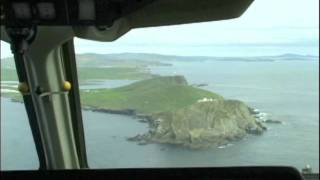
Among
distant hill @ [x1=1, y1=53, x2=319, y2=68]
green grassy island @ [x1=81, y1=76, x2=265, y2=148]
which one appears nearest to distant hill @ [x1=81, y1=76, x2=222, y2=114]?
green grassy island @ [x1=81, y1=76, x2=265, y2=148]

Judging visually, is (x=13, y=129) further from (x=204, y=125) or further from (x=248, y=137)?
(x=248, y=137)

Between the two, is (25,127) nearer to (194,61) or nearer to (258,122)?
(194,61)

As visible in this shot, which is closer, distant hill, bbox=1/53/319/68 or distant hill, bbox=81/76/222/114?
distant hill, bbox=1/53/319/68

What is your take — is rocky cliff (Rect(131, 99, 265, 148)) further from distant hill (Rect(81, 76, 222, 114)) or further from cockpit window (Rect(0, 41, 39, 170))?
cockpit window (Rect(0, 41, 39, 170))

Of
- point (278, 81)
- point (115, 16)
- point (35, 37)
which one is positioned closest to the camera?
point (115, 16)

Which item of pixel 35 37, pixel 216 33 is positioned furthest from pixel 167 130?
pixel 35 37

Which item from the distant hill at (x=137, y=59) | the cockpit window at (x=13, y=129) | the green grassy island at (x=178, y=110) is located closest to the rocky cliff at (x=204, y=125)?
the green grassy island at (x=178, y=110)

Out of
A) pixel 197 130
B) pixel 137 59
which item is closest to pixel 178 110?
pixel 197 130

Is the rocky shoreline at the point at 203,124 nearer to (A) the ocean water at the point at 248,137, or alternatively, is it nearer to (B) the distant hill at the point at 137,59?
(A) the ocean water at the point at 248,137

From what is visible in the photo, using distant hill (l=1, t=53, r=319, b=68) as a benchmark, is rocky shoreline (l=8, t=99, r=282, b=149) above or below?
below
